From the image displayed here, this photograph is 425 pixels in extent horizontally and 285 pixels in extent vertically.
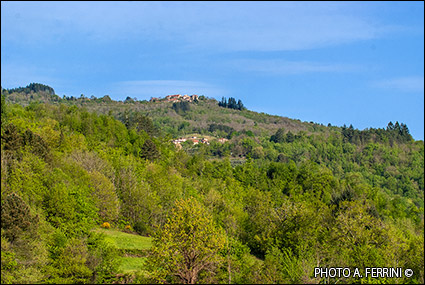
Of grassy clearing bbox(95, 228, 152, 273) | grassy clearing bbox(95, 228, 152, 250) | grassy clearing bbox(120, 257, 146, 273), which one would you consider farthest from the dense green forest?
grassy clearing bbox(95, 228, 152, 250)

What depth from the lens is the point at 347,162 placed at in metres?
166

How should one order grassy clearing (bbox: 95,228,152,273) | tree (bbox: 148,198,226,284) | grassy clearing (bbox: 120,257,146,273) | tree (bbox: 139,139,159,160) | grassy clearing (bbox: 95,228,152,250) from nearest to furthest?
tree (bbox: 148,198,226,284), grassy clearing (bbox: 120,257,146,273), grassy clearing (bbox: 95,228,152,273), grassy clearing (bbox: 95,228,152,250), tree (bbox: 139,139,159,160)

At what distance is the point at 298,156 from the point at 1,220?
438 feet

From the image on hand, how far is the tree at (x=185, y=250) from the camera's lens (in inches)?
1153

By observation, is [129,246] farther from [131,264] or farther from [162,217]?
[162,217]

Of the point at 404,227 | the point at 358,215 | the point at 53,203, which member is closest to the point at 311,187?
the point at 404,227

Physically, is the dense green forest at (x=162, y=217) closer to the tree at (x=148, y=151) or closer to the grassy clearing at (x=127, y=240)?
the tree at (x=148, y=151)

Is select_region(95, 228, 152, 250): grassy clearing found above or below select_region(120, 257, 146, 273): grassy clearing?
above

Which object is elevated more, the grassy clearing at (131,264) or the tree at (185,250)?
the tree at (185,250)

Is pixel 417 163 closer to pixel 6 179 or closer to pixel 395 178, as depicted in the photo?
pixel 395 178

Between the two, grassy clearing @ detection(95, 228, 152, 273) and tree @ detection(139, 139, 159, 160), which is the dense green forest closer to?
tree @ detection(139, 139, 159, 160)

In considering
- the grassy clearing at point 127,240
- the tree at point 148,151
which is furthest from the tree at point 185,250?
the tree at point 148,151

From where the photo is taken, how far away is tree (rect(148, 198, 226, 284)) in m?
29.3

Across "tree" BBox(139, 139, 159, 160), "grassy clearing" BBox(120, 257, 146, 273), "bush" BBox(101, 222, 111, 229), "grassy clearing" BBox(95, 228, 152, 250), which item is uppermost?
"tree" BBox(139, 139, 159, 160)
